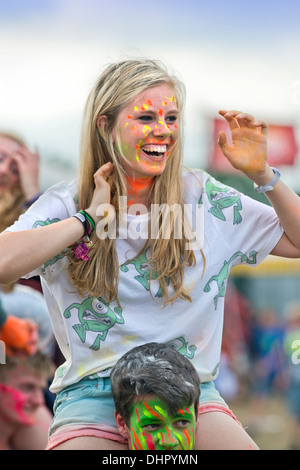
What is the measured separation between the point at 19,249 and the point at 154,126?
1.93 feet

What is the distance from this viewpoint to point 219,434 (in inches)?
86.8

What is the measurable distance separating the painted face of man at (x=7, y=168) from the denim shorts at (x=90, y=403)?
147 centimetres

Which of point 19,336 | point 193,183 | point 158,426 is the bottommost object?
point 19,336

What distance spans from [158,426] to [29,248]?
609 millimetres

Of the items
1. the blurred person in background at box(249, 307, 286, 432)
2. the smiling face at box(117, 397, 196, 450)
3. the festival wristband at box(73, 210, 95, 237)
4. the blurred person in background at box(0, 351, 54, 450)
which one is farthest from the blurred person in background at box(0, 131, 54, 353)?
the blurred person in background at box(249, 307, 286, 432)

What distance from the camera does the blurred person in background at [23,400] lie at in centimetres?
360

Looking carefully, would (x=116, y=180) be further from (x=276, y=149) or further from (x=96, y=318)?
(x=276, y=149)

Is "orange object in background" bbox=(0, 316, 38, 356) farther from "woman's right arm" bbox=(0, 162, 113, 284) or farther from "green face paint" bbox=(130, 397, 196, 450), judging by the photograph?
"green face paint" bbox=(130, 397, 196, 450)

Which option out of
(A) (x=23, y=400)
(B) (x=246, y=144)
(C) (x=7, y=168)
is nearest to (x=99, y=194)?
(B) (x=246, y=144)

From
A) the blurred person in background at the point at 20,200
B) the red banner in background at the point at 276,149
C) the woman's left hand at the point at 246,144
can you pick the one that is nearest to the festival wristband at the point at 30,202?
the blurred person in background at the point at 20,200

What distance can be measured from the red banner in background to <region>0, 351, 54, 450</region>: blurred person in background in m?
3.28

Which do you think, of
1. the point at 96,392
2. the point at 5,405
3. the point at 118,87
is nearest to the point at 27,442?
the point at 5,405

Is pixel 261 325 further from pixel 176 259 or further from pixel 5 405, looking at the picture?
pixel 176 259

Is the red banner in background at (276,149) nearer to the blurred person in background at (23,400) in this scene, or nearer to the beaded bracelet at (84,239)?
the blurred person in background at (23,400)
